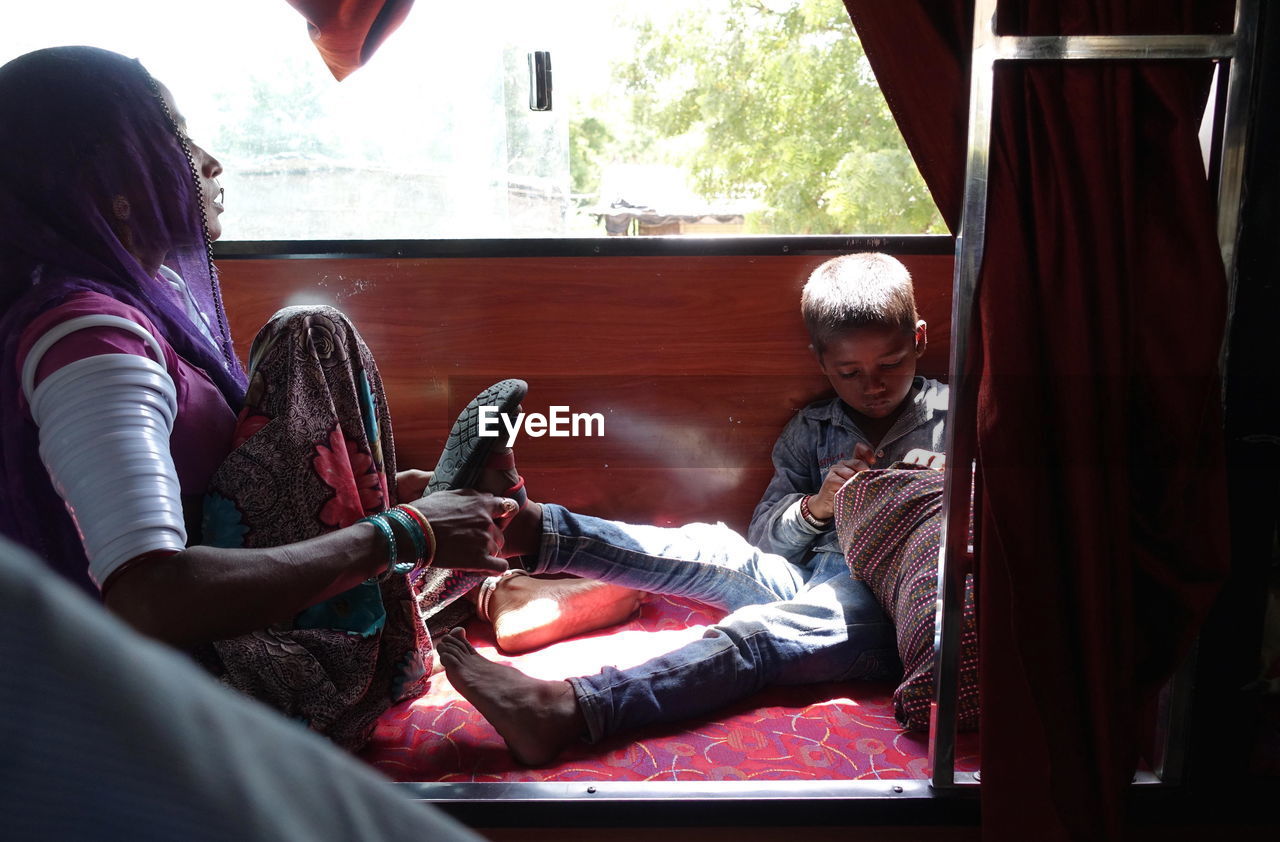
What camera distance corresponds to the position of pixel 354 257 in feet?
6.06

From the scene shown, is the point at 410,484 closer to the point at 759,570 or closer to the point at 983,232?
the point at 759,570

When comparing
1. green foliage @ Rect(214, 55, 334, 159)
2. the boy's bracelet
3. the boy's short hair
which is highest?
green foliage @ Rect(214, 55, 334, 159)

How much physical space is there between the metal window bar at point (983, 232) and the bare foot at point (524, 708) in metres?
0.47

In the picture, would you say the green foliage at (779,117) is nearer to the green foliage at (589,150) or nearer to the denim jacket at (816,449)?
the green foliage at (589,150)

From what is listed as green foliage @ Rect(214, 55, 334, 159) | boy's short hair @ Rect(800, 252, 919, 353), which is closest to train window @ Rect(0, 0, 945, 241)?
green foliage @ Rect(214, 55, 334, 159)

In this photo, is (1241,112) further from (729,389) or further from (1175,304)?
(729,389)

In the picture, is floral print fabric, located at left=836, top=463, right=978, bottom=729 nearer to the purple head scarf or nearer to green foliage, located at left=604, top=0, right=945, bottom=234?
the purple head scarf

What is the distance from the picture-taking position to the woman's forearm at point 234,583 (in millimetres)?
777

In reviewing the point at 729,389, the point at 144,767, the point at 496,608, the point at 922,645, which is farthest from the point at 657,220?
the point at 144,767

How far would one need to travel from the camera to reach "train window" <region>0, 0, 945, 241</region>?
333 cm

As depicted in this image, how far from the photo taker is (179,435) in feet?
3.22

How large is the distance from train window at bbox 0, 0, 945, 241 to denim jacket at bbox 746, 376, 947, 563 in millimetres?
657

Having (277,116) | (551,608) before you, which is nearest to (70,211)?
(551,608)

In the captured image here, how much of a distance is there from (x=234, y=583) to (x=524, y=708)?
0.46 meters
